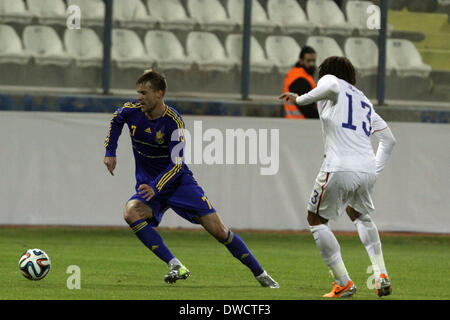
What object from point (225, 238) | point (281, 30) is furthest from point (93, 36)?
point (225, 238)

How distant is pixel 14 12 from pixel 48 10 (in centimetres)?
47

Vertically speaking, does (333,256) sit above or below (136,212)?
below

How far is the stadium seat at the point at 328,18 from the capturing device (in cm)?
1452

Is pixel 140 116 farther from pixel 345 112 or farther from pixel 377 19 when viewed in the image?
pixel 377 19

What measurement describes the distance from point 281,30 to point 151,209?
6.93m

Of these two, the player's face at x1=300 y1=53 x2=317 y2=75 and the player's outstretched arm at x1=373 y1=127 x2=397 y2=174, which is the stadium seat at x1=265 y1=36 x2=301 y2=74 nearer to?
the player's face at x1=300 y1=53 x2=317 y2=75

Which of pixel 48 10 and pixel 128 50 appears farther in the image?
pixel 128 50

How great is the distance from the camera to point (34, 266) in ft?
25.4

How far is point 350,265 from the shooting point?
1017cm

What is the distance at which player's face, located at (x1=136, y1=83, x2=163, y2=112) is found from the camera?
26.0ft

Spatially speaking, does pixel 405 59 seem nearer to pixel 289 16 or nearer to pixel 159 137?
pixel 289 16

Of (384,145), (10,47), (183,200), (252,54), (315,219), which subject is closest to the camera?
(315,219)

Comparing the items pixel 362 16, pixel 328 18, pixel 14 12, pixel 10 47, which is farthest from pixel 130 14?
pixel 362 16

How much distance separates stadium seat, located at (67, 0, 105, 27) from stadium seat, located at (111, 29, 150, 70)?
277mm
